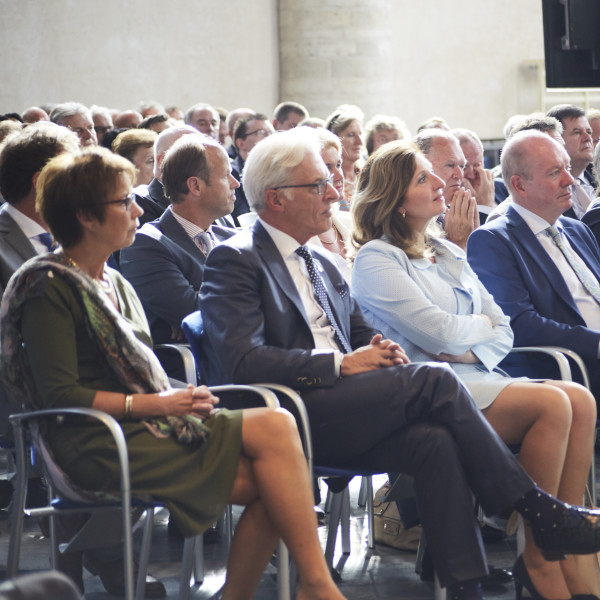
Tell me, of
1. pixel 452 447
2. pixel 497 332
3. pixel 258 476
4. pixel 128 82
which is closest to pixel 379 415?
pixel 452 447

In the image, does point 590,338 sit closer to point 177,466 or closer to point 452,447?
point 452,447

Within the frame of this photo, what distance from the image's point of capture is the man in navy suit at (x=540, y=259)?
371 cm

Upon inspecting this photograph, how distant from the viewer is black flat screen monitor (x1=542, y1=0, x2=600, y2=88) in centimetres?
513

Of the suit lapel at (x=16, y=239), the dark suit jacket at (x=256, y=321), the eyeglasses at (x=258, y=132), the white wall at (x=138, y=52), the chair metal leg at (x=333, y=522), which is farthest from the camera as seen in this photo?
the white wall at (x=138, y=52)


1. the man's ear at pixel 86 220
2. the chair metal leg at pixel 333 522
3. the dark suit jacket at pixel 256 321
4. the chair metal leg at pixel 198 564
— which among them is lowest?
the chair metal leg at pixel 198 564

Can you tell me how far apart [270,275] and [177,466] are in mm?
689

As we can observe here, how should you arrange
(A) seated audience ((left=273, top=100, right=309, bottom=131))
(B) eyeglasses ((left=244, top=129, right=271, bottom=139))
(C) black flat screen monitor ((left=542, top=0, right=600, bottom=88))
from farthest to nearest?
(A) seated audience ((left=273, top=100, right=309, bottom=131)), (B) eyeglasses ((left=244, top=129, right=271, bottom=139)), (C) black flat screen monitor ((left=542, top=0, right=600, bottom=88))

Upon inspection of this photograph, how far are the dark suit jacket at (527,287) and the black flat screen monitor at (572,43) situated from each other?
1.58 m

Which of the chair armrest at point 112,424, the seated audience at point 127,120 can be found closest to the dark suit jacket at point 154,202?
the chair armrest at point 112,424

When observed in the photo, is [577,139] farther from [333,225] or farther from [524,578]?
[524,578]

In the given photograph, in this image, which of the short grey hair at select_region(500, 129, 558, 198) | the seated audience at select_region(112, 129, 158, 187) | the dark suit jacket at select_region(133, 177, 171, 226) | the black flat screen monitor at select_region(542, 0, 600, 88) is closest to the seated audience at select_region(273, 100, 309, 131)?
the seated audience at select_region(112, 129, 158, 187)

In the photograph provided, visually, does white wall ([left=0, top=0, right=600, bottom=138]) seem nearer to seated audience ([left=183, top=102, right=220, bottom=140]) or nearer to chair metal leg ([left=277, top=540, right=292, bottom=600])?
seated audience ([left=183, top=102, right=220, bottom=140])

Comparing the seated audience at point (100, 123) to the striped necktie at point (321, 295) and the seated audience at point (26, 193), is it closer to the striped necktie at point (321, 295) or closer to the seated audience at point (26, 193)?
the seated audience at point (26, 193)

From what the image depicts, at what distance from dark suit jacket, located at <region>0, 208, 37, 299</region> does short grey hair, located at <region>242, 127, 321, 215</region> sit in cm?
69
